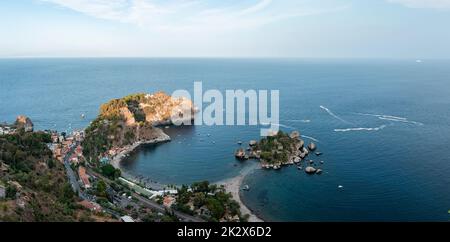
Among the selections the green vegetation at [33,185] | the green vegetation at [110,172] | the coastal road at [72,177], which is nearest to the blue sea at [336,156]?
the green vegetation at [110,172]

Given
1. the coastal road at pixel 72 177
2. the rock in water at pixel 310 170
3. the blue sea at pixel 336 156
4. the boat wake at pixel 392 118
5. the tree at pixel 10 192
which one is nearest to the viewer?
the tree at pixel 10 192

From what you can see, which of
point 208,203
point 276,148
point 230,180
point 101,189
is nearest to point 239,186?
point 230,180

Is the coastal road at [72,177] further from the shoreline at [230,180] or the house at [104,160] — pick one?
the shoreline at [230,180]

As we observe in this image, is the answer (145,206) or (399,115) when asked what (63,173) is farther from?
(399,115)

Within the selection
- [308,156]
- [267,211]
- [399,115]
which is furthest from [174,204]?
[399,115]

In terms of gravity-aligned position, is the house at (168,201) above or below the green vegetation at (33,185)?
below

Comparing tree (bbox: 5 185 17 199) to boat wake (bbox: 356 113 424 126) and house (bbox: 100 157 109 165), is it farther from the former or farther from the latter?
boat wake (bbox: 356 113 424 126)

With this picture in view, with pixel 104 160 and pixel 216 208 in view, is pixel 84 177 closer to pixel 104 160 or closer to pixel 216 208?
pixel 104 160
